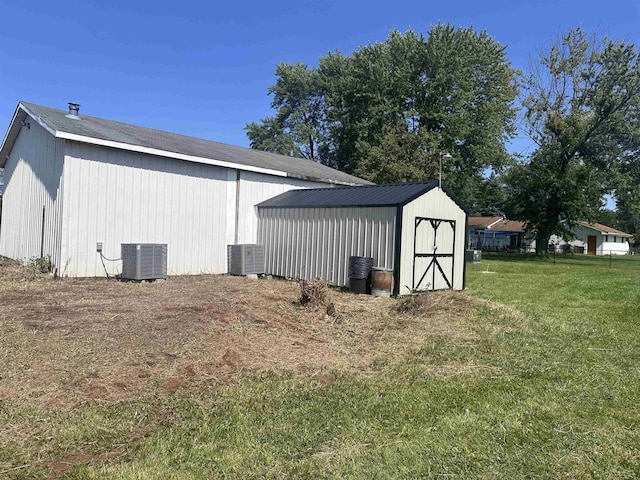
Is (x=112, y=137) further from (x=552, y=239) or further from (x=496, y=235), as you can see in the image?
(x=552, y=239)

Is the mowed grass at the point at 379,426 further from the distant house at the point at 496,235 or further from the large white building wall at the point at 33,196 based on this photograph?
the distant house at the point at 496,235

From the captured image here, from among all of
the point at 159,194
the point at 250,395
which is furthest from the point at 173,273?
the point at 250,395

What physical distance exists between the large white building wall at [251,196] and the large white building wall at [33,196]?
4944 mm

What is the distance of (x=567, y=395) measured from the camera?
179 inches

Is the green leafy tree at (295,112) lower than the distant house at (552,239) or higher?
higher

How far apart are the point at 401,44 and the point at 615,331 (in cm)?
3196

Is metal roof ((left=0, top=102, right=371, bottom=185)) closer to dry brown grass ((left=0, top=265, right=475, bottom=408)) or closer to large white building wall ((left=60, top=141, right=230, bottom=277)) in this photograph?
large white building wall ((left=60, top=141, right=230, bottom=277))

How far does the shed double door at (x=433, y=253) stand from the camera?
37.9 ft

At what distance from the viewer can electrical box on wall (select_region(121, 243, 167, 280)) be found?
34.9 ft

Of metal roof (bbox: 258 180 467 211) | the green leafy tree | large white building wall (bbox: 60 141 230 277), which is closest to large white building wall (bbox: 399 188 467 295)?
metal roof (bbox: 258 180 467 211)

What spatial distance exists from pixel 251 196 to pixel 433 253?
6042mm

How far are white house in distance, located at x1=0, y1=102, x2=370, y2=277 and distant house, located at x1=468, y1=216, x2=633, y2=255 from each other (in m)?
40.7

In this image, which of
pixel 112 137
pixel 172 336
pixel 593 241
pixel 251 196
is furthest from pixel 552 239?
pixel 172 336

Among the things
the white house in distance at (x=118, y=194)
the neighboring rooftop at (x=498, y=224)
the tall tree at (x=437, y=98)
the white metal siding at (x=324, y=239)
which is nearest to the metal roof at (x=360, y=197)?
the white metal siding at (x=324, y=239)
